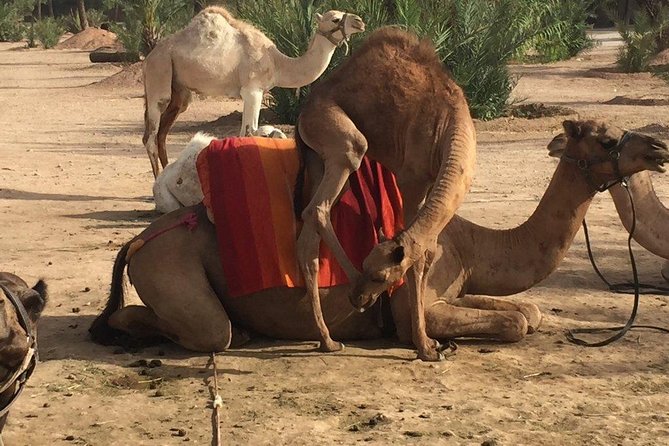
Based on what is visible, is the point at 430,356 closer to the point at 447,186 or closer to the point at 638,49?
the point at 447,186

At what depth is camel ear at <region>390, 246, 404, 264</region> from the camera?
514 cm

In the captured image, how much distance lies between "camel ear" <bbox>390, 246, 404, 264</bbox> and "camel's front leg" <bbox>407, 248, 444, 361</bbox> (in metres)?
0.53

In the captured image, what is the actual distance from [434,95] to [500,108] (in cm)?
1402

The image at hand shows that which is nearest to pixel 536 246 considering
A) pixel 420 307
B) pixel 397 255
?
pixel 420 307

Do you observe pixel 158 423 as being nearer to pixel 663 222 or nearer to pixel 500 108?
pixel 663 222

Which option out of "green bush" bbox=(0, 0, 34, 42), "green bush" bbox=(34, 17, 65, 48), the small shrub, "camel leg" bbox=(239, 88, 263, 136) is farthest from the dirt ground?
"green bush" bbox=(0, 0, 34, 42)

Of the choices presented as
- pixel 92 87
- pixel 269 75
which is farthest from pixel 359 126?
pixel 92 87

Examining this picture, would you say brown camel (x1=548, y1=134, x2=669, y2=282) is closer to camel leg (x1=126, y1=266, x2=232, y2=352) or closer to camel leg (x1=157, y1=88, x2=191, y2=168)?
camel leg (x1=126, y1=266, x2=232, y2=352)

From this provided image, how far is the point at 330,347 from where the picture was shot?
6.25 meters

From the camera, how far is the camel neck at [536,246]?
253 inches

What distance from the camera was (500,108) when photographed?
19734 mm

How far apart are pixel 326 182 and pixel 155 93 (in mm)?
7413

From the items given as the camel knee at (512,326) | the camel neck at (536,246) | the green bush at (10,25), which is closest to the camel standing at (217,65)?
the camel neck at (536,246)

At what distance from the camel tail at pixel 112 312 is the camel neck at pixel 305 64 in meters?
7.01
